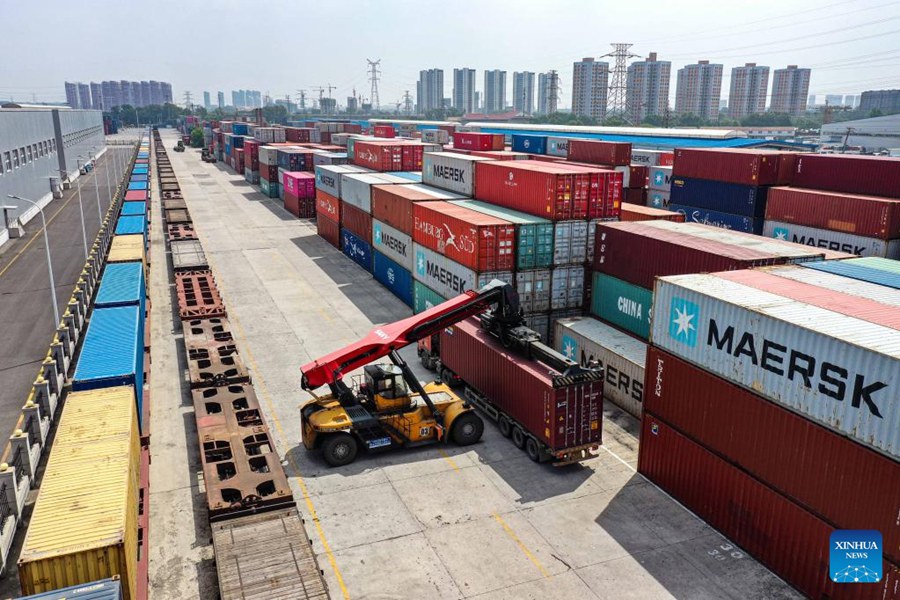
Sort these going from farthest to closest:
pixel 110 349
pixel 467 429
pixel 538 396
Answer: pixel 110 349 < pixel 467 429 < pixel 538 396

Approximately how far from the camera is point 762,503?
1609 cm

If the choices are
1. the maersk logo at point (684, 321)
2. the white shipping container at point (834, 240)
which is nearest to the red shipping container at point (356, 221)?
the white shipping container at point (834, 240)

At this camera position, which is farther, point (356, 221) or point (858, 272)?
point (356, 221)

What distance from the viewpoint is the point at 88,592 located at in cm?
1145

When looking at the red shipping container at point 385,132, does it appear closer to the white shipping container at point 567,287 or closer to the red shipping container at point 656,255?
the white shipping container at point 567,287

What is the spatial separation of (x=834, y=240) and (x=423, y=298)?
21394 millimetres

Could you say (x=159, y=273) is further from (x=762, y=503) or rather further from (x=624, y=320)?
(x=762, y=503)

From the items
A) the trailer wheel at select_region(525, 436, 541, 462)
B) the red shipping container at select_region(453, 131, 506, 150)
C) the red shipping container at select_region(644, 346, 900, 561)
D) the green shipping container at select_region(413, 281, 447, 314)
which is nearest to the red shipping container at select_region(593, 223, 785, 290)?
the red shipping container at select_region(644, 346, 900, 561)

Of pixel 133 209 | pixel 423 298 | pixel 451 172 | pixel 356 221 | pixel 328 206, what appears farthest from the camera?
pixel 328 206

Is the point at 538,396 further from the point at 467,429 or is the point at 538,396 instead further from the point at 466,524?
the point at 466,524

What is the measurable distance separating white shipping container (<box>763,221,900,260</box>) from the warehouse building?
176 ft

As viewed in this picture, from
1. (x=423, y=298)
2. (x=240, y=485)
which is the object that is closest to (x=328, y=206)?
(x=423, y=298)

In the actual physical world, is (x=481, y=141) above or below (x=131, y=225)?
above

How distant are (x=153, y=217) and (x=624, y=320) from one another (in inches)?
2381
